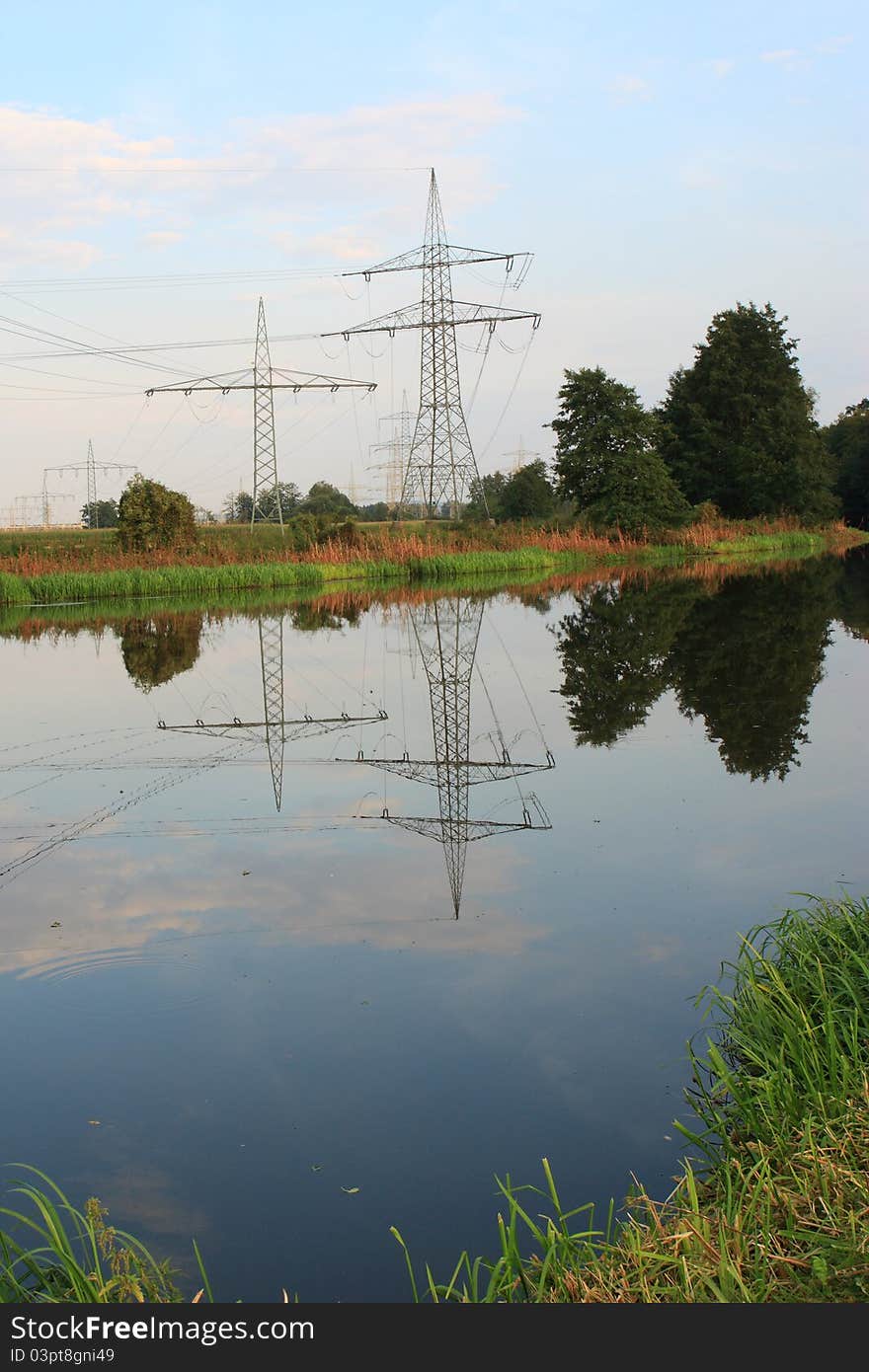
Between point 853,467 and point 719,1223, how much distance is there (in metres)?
71.3

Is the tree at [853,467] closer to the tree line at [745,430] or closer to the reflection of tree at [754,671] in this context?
the tree line at [745,430]

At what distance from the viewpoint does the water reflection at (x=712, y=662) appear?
10.1 m

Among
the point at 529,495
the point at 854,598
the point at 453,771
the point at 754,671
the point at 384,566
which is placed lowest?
the point at 453,771

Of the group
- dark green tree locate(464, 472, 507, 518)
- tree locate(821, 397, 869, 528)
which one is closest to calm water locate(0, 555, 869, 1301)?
dark green tree locate(464, 472, 507, 518)

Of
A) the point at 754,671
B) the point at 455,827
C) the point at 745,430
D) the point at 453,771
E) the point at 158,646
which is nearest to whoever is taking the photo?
the point at 455,827

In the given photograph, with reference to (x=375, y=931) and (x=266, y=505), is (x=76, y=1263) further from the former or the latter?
(x=266, y=505)

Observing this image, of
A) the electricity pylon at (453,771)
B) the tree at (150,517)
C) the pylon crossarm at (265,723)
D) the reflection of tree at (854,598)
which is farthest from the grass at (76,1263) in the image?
the tree at (150,517)

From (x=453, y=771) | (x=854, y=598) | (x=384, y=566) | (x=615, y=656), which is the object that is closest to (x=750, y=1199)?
(x=453, y=771)

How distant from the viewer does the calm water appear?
3.42 metres

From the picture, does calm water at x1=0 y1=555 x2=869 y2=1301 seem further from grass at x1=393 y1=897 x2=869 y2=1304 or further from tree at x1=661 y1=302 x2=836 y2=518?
tree at x1=661 y1=302 x2=836 y2=518

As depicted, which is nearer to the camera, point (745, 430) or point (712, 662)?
point (712, 662)

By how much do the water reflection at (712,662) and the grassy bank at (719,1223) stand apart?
15.7 feet

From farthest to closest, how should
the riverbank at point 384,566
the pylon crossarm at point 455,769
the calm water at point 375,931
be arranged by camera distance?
the riverbank at point 384,566
the pylon crossarm at point 455,769
the calm water at point 375,931

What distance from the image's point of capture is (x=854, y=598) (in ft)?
81.3
